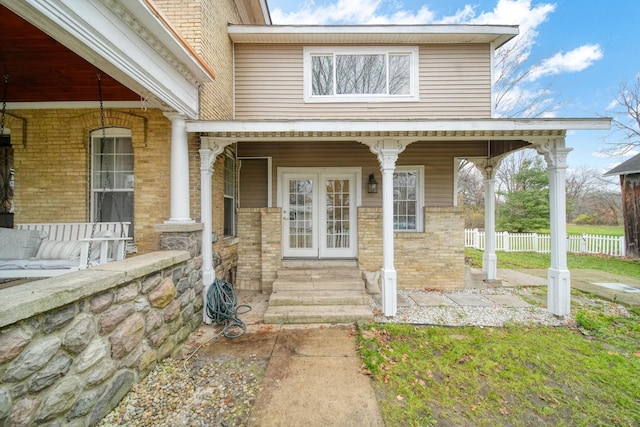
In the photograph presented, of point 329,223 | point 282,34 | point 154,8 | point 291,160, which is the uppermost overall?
point 282,34

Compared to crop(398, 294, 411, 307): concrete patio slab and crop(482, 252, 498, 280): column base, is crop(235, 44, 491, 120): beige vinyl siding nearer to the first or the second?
crop(482, 252, 498, 280): column base

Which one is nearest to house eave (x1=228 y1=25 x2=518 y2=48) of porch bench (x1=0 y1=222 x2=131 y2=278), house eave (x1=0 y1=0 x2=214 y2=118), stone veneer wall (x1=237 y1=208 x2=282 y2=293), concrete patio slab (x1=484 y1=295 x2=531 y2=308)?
house eave (x1=0 y1=0 x2=214 y2=118)

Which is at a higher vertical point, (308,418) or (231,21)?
(231,21)

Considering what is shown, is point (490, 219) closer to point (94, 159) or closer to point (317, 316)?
point (317, 316)

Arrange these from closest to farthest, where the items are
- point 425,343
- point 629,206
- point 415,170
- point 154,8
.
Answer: point 154,8, point 425,343, point 415,170, point 629,206

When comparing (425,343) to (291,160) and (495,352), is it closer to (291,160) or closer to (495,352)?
(495,352)

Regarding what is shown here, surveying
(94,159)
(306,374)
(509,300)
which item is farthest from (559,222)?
(94,159)

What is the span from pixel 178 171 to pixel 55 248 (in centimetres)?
185

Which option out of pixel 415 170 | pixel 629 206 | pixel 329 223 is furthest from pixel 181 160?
pixel 629 206

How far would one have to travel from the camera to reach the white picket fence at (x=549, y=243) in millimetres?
9938

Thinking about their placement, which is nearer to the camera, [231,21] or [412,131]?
[412,131]

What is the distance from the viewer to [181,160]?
3.63 meters

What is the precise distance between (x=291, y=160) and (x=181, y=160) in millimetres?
2397

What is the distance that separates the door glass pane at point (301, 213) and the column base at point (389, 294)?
2062mm
